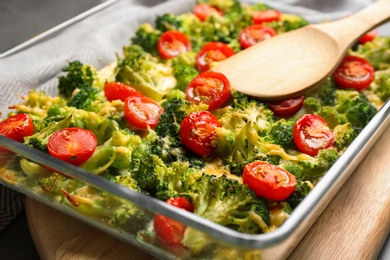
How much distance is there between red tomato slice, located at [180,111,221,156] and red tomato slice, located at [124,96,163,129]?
26 centimetres

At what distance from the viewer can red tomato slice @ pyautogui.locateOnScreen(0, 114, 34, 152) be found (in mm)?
2787

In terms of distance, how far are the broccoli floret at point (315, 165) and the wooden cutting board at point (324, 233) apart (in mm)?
163

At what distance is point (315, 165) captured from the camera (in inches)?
104

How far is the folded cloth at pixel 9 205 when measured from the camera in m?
2.85

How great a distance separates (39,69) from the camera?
342cm

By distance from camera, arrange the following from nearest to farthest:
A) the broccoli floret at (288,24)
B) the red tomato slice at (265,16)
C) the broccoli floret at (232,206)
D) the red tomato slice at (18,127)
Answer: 1. the broccoli floret at (232,206)
2. the red tomato slice at (18,127)
3. the broccoli floret at (288,24)
4. the red tomato slice at (265,16)

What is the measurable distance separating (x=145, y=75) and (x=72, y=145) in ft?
2.78

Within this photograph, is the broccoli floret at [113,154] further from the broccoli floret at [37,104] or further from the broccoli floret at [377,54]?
the broccoli floret at [377,54]

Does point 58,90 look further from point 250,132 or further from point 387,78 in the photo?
point 387,78

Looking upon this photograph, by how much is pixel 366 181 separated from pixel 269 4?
199 cm

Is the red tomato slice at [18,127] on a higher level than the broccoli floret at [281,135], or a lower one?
higher

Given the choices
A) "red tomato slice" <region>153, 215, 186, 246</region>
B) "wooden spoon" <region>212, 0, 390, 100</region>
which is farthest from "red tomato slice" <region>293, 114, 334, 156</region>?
"red tomato slice" <region>153, 215, 186, 246</region>

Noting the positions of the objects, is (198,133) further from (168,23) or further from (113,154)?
(168,23)

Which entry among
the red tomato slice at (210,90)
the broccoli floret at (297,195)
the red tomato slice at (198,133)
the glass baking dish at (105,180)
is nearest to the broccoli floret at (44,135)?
the glass baking dish at (105,180)
